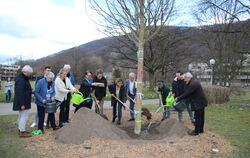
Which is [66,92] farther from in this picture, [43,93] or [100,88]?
[100,88]

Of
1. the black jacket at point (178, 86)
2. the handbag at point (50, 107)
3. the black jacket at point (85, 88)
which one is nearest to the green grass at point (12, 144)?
the handbag at point (50, 107)

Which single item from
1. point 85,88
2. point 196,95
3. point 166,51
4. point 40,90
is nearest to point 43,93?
point 40,90

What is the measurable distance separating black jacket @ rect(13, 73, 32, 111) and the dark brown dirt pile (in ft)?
3.92

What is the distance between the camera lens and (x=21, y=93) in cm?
538

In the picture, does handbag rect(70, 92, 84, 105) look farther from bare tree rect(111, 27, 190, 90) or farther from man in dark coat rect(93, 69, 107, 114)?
bare tree rect(111, 27, 190, 90)

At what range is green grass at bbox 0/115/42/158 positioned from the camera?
423 centimetres

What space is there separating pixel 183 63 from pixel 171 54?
2913 millimetres

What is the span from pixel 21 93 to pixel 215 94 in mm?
11605

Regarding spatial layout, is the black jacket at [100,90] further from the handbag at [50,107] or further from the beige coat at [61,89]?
the handbag at [50,107]

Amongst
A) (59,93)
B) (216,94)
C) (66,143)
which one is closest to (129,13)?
(59,93)

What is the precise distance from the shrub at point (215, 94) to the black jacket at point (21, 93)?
35.2ft

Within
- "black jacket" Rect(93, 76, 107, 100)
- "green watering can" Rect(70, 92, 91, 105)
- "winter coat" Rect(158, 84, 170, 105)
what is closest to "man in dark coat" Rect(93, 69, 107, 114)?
"black jacket" Rect(93, 76, 107, 100)

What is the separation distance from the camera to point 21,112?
18.1 feet

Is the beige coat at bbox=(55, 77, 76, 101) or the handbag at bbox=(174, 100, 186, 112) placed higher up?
the beige coat at bbox=(55, 77, 76, 101)
